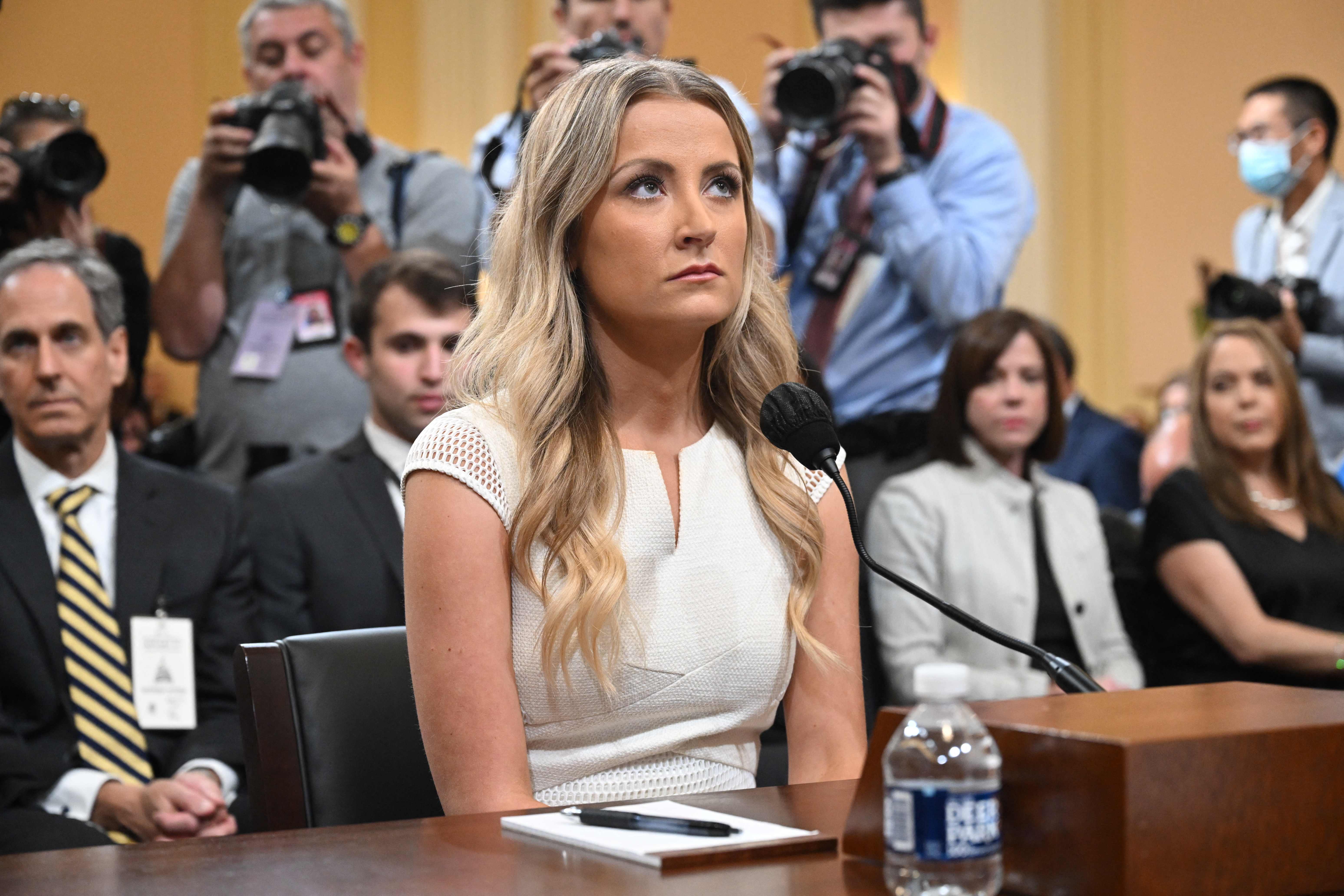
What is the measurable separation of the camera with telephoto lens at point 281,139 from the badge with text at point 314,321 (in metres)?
0.25

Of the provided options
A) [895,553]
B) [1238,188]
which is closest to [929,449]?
[895,553]

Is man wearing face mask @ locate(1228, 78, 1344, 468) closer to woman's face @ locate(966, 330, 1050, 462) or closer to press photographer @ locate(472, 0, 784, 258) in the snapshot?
woman's face @ locate(966, 330, 1050, 462)

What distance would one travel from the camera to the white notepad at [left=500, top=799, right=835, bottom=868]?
96 centimetres

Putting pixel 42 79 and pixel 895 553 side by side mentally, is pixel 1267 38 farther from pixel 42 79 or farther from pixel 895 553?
pixel 42 79

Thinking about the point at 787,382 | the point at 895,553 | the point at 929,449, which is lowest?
the point at 895,553

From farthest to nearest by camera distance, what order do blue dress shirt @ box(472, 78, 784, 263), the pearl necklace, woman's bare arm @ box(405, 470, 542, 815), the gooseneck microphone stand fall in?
the pearl necklace < blue dress shirt @ box(472, 78, 784, 263) < woman's bare arm @ box(405, 470, 542, 815) < the gooseneck microphone stand

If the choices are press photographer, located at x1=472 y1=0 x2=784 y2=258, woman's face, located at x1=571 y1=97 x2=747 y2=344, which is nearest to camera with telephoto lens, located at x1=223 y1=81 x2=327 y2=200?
press photographer, located at x1=472 y1=0 x2=784 y2=258

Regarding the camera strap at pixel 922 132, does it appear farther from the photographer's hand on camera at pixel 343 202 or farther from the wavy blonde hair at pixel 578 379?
the wavy blonde hair at pixel 578 379

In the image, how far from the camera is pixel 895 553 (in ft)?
10.4

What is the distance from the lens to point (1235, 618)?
10.6ft

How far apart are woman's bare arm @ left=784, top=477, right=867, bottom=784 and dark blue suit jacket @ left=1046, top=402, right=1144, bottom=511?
9.98 ft

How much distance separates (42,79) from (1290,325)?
10.9 feet

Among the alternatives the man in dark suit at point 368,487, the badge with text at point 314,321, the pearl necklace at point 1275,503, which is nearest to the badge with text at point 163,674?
the man in dark suit at point 368,487

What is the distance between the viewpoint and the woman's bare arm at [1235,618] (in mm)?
3211
